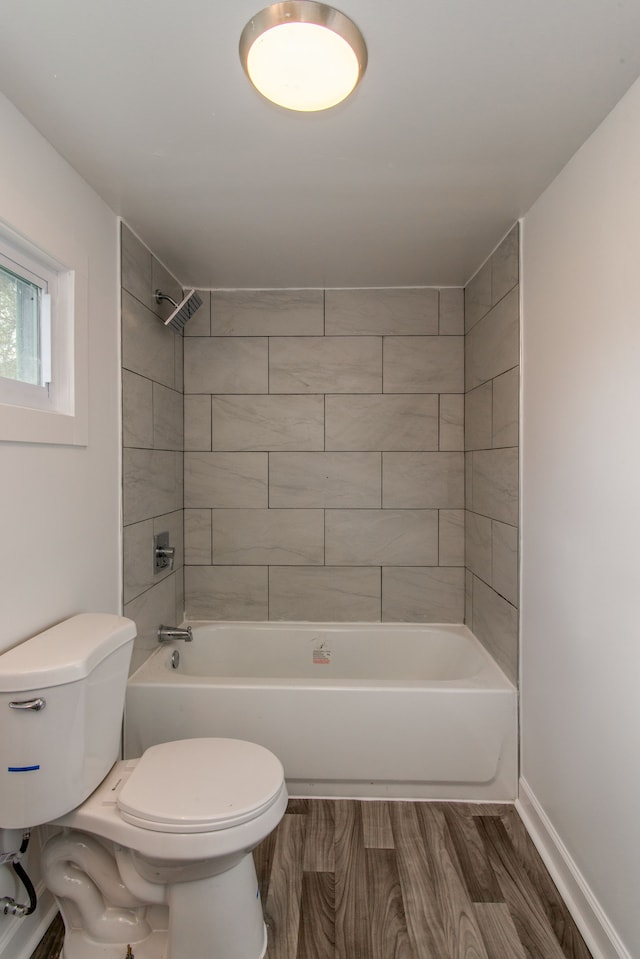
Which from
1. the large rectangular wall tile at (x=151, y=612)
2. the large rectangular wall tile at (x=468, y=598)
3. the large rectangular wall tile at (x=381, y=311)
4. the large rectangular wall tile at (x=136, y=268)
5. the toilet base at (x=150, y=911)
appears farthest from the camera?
the large rectangular wall tile at (x=381, y=311)

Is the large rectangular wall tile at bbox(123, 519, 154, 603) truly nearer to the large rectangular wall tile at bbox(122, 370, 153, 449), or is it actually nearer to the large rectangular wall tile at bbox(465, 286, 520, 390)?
the large rectangular wall tile at bbox(122, 370, 153, 449)

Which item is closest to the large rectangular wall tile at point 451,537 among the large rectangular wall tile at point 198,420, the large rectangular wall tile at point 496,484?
the large rectangular wall tile at point 496,484

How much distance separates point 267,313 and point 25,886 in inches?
99.3

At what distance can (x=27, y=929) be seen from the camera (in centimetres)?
147

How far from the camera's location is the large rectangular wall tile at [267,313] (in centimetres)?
282

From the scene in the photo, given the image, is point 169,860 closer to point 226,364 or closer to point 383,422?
point 383,422

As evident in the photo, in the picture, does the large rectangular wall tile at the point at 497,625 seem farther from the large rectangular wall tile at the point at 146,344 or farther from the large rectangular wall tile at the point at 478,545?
the large rectangular wall tile at the point at 146,344

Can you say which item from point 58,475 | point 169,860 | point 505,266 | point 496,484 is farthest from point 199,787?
point 505,266

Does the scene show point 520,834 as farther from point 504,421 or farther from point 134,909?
point 504,421

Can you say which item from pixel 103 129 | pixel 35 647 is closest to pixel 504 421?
pixel 103 129

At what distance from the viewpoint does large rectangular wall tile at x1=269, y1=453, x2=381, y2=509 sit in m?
2.85

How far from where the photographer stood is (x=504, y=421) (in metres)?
2.20

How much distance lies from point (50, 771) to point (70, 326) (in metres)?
1.30

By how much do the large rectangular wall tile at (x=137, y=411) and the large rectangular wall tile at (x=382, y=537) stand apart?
3.51 feet
